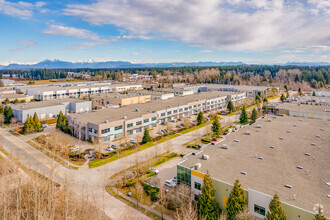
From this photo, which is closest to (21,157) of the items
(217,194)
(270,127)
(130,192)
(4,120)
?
(130,192)

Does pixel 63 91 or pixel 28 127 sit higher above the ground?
pixel 63 91

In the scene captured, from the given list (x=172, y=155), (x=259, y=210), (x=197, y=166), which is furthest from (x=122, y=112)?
(x=259, y=210)

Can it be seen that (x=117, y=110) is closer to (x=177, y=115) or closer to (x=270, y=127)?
(x=177, y=115)

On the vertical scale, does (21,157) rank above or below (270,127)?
below

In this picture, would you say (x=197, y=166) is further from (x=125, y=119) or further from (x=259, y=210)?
(x=125, y=119)

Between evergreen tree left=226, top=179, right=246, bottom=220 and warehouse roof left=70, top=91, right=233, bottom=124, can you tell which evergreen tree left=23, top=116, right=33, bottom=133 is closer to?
warehouse roof left=70, top=91, right=233, bottom=124
